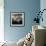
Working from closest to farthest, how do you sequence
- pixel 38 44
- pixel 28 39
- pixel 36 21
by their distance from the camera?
1. pixel 38 44
2. pixel 28 39
3. pixel 36 21

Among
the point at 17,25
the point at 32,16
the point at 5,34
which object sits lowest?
the point at 5,34

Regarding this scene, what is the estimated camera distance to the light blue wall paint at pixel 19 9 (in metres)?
6.01

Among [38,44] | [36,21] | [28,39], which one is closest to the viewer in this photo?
[38,44]

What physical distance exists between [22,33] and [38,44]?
3.28 m

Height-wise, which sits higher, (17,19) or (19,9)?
(19,9)

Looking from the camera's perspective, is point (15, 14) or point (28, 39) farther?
point (15, 14)

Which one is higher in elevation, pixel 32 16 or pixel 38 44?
pixel 32 16

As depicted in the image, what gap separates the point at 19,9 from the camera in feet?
19.8

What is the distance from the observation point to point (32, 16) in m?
6.05

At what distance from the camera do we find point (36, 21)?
5977 millimetres

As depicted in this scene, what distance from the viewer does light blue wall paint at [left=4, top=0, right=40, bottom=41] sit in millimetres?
6008

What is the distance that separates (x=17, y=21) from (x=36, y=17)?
853mm

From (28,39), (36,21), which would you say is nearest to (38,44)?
(28,39)

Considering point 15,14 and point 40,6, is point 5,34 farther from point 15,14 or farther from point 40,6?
point 40,6
